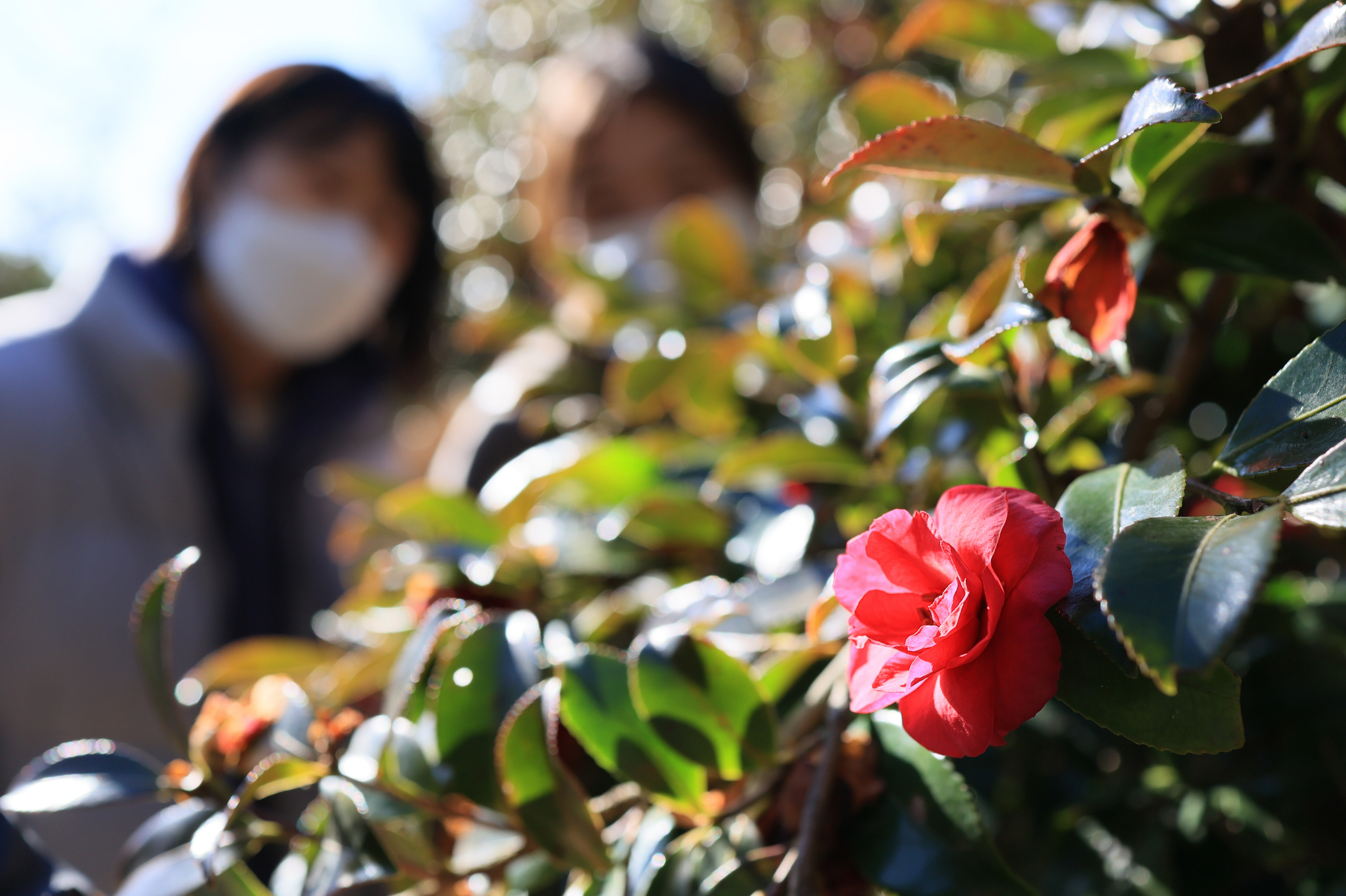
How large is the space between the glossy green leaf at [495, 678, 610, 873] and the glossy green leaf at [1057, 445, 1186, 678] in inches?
9.2

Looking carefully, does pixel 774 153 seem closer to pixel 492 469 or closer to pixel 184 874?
pixel 492 469

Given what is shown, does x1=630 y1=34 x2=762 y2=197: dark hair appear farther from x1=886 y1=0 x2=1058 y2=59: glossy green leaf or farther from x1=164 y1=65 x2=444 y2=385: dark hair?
x1=886 y1=0 x2=1058 y2=59: glossy green leaf

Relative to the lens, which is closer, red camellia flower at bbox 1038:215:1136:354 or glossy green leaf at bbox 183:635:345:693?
red camellia flower at bbox 1038:215:1136:354

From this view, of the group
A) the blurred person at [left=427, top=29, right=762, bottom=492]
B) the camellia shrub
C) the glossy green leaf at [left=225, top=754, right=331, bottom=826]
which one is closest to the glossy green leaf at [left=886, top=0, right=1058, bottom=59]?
the camellia shrub

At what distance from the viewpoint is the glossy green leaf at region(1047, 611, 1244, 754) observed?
0.27 metres

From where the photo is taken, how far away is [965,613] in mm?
271

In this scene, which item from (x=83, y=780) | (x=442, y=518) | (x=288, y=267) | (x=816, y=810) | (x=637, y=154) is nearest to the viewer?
(x=816, y=810)

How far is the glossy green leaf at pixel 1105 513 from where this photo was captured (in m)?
0.27

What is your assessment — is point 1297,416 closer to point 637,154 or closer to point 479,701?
point 479,701

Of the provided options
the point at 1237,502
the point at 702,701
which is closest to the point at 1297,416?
the point at 1237,502

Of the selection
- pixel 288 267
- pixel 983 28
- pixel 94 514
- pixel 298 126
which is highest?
pixel 298 126

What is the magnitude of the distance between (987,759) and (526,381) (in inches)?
25.9

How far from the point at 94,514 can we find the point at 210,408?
0.30 m

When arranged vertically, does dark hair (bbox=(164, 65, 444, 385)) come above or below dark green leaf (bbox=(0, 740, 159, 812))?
above
